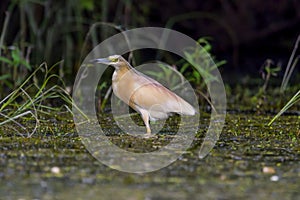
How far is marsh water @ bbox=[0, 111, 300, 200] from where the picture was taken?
2.90 meters

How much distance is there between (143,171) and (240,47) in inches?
234

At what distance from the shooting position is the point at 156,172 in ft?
10.7

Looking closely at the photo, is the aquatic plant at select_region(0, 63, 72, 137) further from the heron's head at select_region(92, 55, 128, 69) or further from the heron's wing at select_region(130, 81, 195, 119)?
the heron's wing at select_region(130, 81, 195, 119)

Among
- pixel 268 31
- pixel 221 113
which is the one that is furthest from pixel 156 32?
pixel 221 113

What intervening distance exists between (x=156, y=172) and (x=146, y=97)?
1071mm

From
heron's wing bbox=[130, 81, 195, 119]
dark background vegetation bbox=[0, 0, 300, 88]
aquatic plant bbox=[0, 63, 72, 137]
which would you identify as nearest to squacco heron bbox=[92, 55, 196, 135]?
heron's wing bbox=[130, 81, 195, 119]

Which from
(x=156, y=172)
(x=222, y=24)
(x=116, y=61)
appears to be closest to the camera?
(x=156, y=172)

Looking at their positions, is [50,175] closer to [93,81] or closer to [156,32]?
[93,81]

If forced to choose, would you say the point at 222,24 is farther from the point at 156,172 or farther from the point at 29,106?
the point at 156,172

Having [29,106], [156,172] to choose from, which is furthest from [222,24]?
[156,172]

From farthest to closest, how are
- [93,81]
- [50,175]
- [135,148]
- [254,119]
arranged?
[93,81]
[254,119]
[135,148]
[50,175]

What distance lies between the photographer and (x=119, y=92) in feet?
14.1

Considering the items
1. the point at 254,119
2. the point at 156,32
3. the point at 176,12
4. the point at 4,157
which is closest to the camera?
the point at 4,157

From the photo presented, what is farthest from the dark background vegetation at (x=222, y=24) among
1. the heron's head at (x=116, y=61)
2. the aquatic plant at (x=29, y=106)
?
the heron's head at (x=116, y=61)
